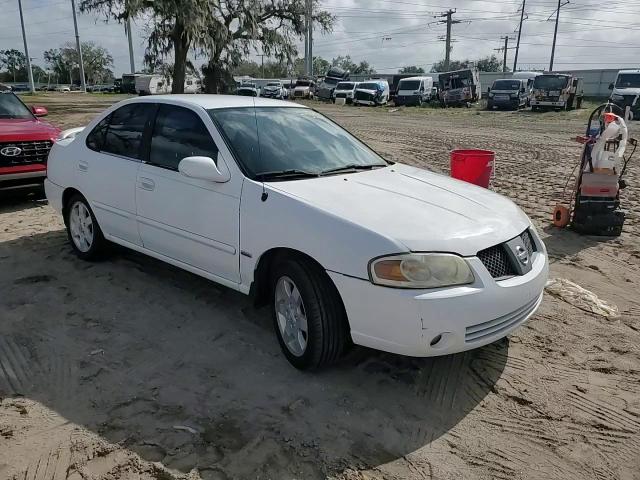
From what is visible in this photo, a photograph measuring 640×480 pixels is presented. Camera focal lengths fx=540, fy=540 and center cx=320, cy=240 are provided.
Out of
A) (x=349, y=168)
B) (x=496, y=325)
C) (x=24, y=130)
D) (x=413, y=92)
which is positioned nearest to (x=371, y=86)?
(x=413, y=92)

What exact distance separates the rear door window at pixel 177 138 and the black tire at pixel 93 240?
1.15 metres

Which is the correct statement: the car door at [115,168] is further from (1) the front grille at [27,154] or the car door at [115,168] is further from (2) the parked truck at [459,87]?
(2) the parked truck at [459,87]

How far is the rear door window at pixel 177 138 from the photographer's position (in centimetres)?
401

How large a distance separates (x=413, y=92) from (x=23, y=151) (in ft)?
114

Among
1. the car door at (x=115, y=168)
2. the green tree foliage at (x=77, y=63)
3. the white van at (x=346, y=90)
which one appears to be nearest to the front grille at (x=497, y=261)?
the car door at (x=115, y=168)

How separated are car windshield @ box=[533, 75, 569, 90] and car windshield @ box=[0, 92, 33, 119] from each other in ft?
93.8

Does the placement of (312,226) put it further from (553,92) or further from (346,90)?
(346,90)

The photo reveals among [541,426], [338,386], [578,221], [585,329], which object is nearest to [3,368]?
[338,386]

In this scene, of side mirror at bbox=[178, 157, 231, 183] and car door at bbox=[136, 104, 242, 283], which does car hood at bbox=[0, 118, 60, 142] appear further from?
side mirror at bbox=[178, 157, 231, 183]

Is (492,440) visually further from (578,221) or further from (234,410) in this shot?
(578,221)

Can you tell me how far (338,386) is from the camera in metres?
3.27

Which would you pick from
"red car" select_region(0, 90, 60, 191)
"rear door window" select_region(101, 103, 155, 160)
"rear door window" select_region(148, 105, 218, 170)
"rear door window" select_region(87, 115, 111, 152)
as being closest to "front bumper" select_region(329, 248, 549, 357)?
"rear door window" select_region(148, 105, 218, 170)

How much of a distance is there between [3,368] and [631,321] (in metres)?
4.53

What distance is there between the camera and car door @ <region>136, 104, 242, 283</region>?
3715 mm
